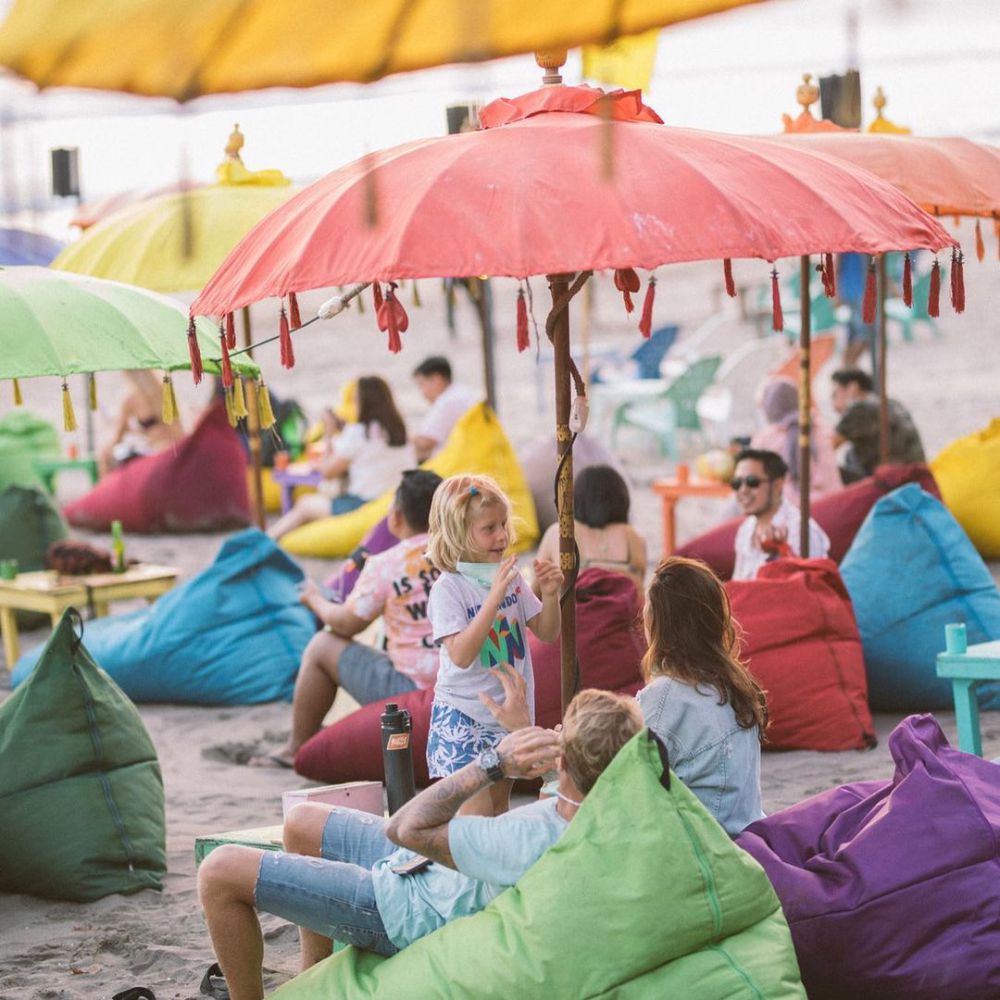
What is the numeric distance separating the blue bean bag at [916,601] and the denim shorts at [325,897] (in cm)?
313

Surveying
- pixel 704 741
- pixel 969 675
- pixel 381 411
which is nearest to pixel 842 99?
pixel 381 411

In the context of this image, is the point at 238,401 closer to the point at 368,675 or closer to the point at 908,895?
the point at 368,675

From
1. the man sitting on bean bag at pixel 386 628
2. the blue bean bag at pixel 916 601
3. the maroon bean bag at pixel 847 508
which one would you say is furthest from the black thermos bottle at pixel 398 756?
the maroon bean bag at pixel 847 508

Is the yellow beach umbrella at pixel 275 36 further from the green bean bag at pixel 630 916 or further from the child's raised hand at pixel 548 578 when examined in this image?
the child's raised hand at pixel 548 578

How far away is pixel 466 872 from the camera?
3070 millimetres

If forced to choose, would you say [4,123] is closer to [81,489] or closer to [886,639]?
[886,639]

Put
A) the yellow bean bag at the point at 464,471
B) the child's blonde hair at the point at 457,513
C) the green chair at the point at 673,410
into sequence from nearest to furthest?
the child's blonde hair at the point at 457,513, the yellow bean bag at the point at 464,471, the green chair at the point at 673,410

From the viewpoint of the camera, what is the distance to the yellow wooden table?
7.54 m

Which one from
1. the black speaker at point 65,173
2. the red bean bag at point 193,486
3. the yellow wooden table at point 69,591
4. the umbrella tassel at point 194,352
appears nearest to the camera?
the umbrella tassel at point 194,352

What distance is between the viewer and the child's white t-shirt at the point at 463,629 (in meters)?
3.99

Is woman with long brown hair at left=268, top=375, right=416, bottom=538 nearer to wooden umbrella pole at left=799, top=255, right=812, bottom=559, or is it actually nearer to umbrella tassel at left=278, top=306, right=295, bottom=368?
wooden umbrella pole at left=799, top=255, right=812, bottom=559

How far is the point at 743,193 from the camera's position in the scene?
10.9 feet

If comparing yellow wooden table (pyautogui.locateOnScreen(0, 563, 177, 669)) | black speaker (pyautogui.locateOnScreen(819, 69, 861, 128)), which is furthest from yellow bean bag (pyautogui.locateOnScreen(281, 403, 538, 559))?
black speaker (pyautogui.locateOnScreen(819, 69, 861, 128))

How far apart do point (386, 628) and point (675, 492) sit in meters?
3.62
